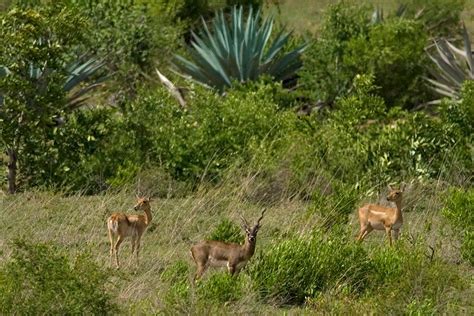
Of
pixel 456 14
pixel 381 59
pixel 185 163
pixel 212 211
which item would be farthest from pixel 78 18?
pixel 456 14

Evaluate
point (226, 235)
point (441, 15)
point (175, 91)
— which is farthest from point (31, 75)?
point (441, 15)

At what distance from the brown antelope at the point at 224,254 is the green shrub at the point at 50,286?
111cm

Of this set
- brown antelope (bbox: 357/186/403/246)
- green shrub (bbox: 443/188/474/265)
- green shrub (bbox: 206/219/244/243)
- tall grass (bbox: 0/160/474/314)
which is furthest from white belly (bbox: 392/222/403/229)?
green shrub (bbox: 206/219/244/243)

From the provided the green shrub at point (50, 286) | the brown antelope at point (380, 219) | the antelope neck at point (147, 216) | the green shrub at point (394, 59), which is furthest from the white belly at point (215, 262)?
the green shrub at point (394, 59)

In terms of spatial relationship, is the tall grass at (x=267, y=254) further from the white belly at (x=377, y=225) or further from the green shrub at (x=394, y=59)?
the green shrub at (x=394, y=59)

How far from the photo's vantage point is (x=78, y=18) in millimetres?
16609

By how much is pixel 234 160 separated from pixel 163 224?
235cm

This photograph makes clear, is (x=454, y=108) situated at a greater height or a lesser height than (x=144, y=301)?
lesser

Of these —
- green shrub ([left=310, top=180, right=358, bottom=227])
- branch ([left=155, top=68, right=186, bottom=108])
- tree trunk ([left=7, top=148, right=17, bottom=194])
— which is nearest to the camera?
green shrub ([left=310, top=180, right=358, bottom=227])

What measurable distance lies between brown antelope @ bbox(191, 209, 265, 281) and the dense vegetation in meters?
0.15

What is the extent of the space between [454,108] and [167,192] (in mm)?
3780

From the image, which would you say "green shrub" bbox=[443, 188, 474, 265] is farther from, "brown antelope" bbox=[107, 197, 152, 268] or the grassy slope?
"brown antelope" bbox=[107, 197, 152, 268]

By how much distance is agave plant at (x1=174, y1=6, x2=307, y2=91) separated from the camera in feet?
70.0

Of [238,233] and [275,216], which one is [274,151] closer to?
[275,216]
